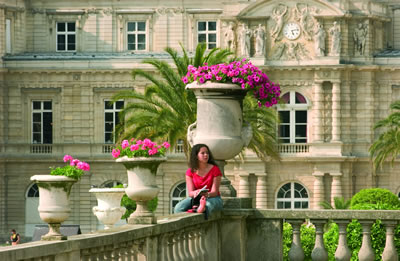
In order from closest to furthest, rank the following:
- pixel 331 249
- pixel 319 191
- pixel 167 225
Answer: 1. pixel 167 225
2. pixel 331 249
3. pixel 319 191

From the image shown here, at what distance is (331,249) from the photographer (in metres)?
25.5

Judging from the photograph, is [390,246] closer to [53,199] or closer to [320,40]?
[53,199]

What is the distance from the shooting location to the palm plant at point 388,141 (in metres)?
62.5

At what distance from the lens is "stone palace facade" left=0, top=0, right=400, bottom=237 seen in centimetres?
7250

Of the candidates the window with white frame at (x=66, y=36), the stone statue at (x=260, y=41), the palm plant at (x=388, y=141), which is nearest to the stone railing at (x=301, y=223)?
the palm plant at (x=388, y=141)

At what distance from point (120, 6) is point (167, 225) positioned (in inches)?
2312

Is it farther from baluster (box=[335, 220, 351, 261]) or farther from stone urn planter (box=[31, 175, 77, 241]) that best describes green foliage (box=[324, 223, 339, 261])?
stone urn planter (box=[31, 175, 77, 241])

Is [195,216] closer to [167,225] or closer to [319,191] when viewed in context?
[167,225]

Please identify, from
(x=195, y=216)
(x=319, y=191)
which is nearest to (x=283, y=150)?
(x=319, y=191)

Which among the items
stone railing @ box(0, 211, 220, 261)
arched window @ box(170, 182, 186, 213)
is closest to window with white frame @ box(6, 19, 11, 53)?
arched window @ box(170, 182, 186, 213)

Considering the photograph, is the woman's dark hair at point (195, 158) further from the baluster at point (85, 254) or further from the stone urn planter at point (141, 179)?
the baluster at point (85, 254)

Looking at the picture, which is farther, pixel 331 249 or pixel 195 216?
pixel 331 249

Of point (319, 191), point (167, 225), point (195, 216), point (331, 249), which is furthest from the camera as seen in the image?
point (319, 191)

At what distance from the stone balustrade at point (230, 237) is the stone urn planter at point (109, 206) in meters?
14.4
